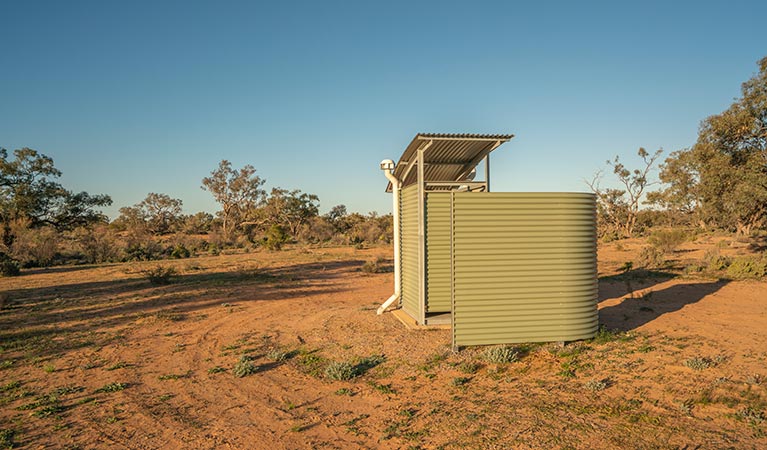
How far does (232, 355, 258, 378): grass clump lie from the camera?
258 inches

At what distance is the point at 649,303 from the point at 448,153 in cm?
655

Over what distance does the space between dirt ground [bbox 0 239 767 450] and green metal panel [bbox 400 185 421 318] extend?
655 mm

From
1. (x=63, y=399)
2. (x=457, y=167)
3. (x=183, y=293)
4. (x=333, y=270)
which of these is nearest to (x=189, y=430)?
(x=63, y=399)

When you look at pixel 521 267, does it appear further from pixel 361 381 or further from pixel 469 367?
pixel 361 381

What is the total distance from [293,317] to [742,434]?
27.1ft

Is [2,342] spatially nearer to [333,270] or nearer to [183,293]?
[183,293]

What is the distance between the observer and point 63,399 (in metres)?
5.70

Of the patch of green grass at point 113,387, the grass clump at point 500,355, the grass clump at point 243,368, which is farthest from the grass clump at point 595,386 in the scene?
the patch of green grass at point 113,387

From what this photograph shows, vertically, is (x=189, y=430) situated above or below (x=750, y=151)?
below

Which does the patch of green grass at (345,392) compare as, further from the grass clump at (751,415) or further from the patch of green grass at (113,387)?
the grass clump at (751,415)

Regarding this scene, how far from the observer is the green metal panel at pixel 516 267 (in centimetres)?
717

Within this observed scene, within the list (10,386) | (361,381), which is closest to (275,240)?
(10,386)

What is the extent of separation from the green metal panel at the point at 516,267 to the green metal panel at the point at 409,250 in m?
1.81

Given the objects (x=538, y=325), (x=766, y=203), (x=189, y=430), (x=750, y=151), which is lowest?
(x=189, y=430)
